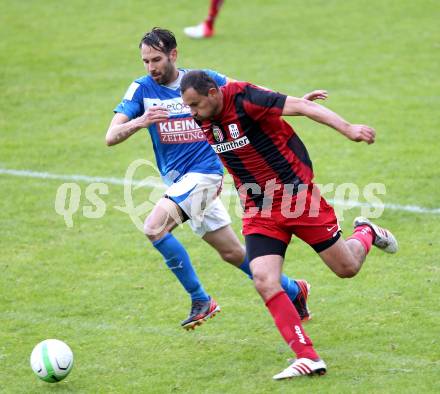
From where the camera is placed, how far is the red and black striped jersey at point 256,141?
6.60m

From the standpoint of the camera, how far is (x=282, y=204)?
264 inches

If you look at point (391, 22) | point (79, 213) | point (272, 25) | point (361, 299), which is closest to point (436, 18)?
point (391, 22)

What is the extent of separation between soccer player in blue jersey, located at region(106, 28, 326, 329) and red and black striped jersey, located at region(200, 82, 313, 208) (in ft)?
2.84

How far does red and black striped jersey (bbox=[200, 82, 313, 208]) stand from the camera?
21.6ft

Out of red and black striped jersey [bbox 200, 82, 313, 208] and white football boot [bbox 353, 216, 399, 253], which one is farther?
white football boot [bbox 353, 216, 399, 253]

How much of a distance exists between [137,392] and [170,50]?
9.77 feet

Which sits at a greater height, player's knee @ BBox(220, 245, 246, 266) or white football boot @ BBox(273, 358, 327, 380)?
white football boot @ BBox(273, 358, 327, 380)

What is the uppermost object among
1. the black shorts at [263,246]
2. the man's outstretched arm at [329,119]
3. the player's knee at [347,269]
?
the man's outstretched arm at [329,119]

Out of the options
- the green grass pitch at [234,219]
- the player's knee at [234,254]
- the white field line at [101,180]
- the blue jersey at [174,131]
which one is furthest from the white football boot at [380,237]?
the white field line at [101,180]

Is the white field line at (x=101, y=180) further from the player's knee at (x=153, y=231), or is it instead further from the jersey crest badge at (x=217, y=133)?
the jersey crest badge at (x=217, y=133)

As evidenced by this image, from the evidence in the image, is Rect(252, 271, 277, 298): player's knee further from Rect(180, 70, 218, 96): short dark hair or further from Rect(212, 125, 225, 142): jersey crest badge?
Rect(180, 70, 218, 96): short dark hair

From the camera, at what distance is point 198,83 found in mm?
6461

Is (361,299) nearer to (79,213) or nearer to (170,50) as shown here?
(170,50)

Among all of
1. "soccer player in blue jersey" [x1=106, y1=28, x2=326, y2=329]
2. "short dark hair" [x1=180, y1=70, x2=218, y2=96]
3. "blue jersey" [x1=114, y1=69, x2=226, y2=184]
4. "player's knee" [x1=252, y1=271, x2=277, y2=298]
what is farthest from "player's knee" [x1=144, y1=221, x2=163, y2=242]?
"short dark hair" [x1=180, y1=70, x2=218, y2=96]
